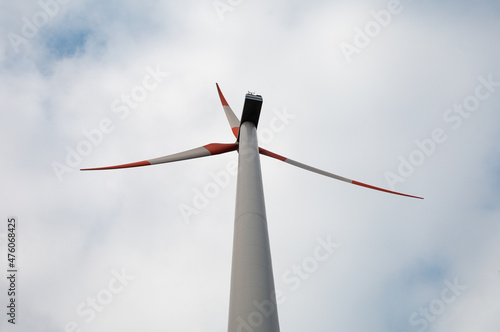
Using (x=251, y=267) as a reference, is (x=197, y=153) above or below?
above

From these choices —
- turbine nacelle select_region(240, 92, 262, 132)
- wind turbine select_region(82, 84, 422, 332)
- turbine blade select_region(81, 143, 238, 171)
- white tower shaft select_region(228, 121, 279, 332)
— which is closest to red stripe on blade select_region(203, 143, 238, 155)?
turbine blade select_region(81, 143, 238, 171)

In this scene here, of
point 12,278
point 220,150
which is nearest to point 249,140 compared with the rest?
point 220,150

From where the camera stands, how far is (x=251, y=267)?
10.0 m

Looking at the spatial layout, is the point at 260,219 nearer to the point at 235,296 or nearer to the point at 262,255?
the point at 262,255

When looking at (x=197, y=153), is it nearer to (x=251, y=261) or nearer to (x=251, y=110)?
(x=251, y=110)

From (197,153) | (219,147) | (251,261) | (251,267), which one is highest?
(219,147)

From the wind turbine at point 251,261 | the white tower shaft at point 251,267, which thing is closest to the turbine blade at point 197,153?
the wind turbine at point 251,261

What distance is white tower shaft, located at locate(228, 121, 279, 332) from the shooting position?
901 centimetres

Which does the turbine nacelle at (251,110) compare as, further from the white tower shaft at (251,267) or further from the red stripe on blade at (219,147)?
the white tower shaft at (251,267)

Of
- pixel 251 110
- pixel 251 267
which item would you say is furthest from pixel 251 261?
pixel 251 110

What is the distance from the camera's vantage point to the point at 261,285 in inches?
378

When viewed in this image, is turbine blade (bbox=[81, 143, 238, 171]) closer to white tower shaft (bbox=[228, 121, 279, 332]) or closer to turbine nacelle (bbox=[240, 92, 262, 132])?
turbine nacelle (bbox=[240, 92, 262, 132])

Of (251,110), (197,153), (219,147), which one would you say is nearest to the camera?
(251,110)

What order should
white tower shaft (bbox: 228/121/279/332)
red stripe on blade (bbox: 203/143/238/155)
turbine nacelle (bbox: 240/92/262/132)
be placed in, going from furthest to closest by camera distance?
Result: red stripe on blade (bbox: 203/143/238/155)
turbine nacelle (bbox: 240/92/262/132)
white tower shaft (bbox: 228/121/279/332)
